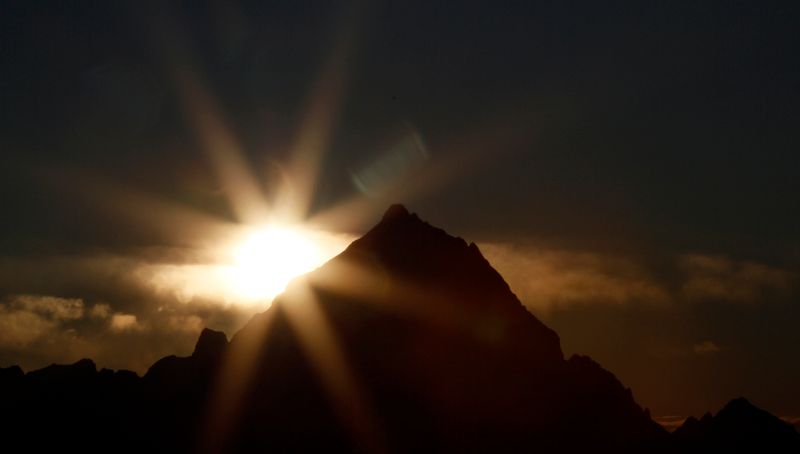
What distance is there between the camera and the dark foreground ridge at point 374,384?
164 meters

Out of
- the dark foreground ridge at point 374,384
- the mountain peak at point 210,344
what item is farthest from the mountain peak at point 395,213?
the mountain peak at point 210,344

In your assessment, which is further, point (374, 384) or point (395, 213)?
point (395, 213)

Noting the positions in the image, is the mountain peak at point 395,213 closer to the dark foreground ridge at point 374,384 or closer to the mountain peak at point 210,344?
the dark foreground ridge at point 374,384

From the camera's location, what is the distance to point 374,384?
551 feet

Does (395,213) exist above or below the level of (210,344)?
above

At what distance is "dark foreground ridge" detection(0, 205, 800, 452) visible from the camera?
537ft

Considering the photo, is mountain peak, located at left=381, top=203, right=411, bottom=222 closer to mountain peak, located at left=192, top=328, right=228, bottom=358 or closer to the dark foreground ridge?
the dark foreground ridge

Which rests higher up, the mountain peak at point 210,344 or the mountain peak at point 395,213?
the mountain peak at point 395,213

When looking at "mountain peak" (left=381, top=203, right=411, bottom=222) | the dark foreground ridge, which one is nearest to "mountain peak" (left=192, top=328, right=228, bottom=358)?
the dark foreground ridge

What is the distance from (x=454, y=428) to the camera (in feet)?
534

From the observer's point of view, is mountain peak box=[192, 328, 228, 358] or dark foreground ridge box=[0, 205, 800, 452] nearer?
dark foreground ridge box=[0, 205, 800, 452]

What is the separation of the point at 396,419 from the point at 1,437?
8418 cm

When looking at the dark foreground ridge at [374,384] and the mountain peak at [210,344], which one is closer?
the dark foreground ridge at [374,384]

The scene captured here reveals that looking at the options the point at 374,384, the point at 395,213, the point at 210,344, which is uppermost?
the point at 395,213
